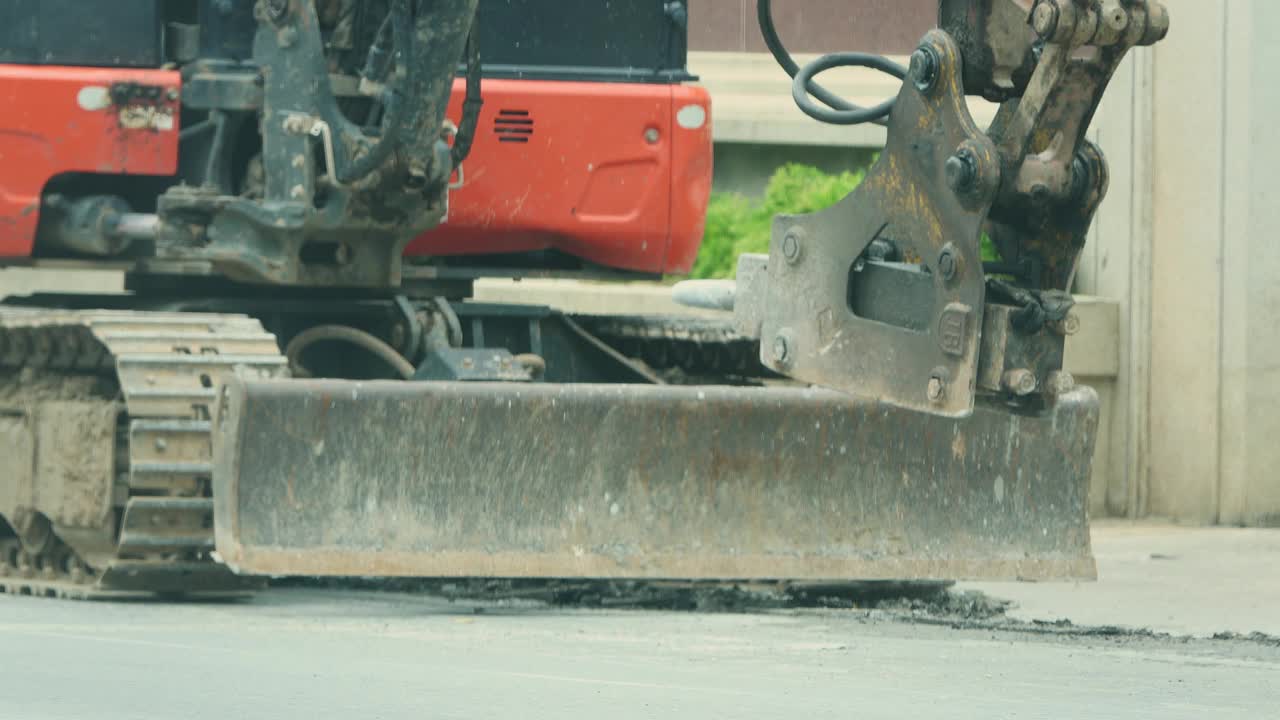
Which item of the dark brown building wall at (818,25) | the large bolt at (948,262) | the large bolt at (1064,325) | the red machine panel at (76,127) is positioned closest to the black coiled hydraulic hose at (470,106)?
the red machine panel at (76,127)

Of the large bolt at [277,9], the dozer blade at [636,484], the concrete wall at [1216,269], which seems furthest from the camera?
the concrete wall at [1216,269]

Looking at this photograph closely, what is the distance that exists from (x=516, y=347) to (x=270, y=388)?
6.22 ft

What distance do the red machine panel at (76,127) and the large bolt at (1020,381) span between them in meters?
3.45

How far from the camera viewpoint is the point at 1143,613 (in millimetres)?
9250

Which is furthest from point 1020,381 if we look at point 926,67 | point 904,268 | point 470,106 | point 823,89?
point 470,106

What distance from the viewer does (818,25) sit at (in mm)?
15836

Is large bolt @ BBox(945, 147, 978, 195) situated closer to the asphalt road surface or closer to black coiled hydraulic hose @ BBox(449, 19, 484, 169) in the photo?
the asphalt road surface

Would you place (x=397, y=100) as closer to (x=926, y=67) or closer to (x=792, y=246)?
(x=792, y=246)

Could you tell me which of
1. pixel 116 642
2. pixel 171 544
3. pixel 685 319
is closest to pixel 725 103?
pixel 685 319

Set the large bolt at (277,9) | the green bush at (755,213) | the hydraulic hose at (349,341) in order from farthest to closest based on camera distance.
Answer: the green bush at (755,213)
the hydraulic hose at (349,341)
the large bolt at (277,9)

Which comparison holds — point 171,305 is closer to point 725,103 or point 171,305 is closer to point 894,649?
point 894,649

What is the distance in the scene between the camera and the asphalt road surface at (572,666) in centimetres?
602

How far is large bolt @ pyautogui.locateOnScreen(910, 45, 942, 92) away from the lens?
6.61m

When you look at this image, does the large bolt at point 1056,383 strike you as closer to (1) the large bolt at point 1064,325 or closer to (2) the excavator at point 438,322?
(1) the large bolt at point 1064,325
